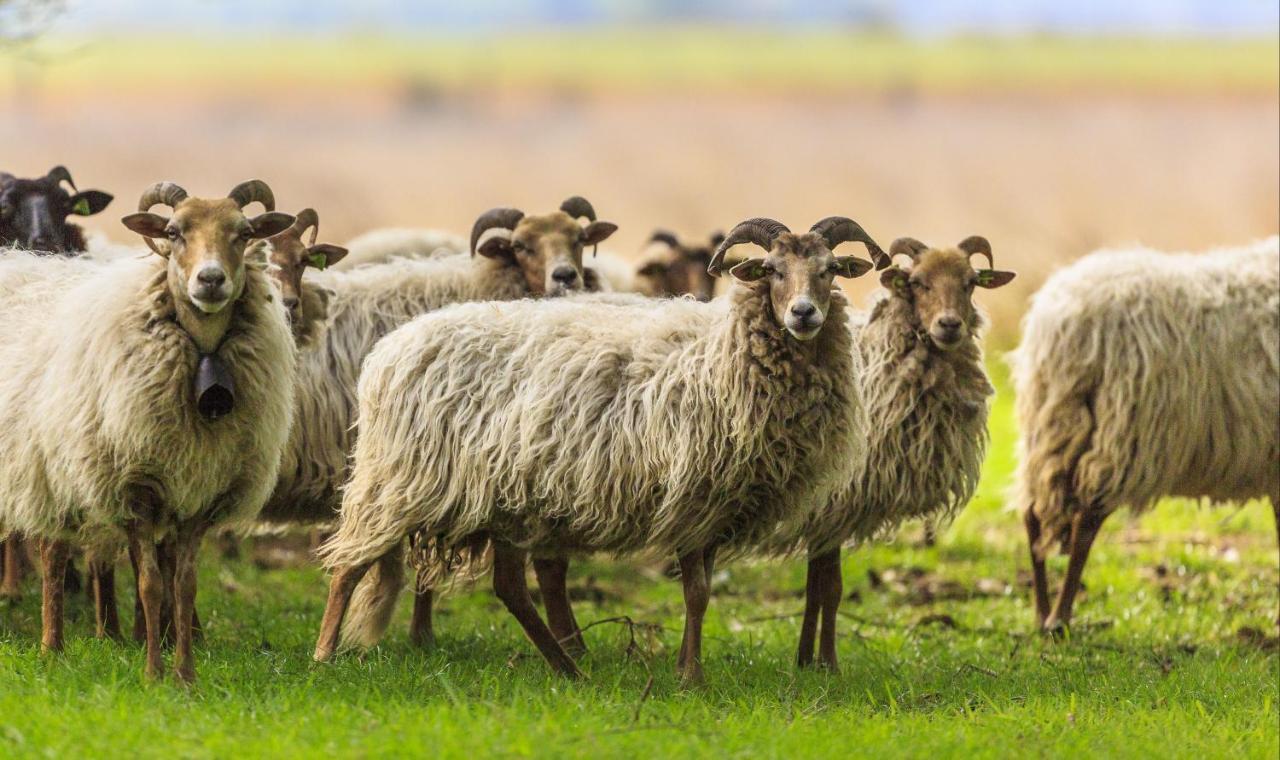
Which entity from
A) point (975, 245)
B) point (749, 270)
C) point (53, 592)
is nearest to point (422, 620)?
point (53, 592)

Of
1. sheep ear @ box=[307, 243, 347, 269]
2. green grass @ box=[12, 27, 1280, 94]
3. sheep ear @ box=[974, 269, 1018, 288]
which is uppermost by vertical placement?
green grass @ box=[12, 27, 1280, 94]

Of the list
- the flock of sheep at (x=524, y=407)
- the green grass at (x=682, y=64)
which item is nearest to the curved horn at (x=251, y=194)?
the flock of sheep at (x=524, y=407)

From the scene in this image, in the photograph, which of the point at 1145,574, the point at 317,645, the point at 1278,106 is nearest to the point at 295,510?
the point at 317,645

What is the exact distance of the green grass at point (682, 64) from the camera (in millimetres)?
39688

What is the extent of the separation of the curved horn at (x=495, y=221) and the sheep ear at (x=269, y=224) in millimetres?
2432

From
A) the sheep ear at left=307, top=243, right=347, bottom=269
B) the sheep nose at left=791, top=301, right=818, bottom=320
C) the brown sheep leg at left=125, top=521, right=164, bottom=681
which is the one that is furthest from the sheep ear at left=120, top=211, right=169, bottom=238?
the sheep nose at left=791, top=301, right=818, bottom=320

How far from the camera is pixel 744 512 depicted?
7.02 m

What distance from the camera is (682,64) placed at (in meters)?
47.5

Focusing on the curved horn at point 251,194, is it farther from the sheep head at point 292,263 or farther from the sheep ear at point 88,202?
the sheep ear at point 88,202

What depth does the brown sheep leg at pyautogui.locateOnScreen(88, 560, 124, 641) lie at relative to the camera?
296 inches

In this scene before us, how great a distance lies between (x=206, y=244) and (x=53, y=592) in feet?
6.27

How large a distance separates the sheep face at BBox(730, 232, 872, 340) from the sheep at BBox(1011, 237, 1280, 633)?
254 centimetres

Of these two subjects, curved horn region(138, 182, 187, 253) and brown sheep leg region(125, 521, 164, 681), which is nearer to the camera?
brown sheep leg region(125, 521, 164, 681)

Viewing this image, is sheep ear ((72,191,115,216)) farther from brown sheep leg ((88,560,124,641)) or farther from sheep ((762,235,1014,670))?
sheep ((762,235,1014,670))
